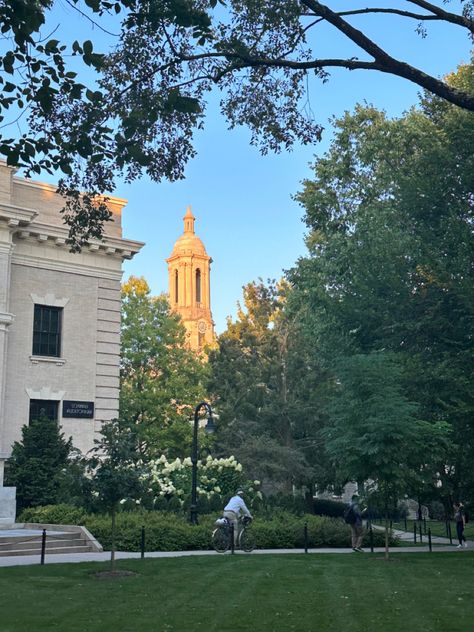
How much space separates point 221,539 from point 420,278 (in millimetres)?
11203

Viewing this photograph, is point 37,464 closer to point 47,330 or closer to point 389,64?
point 47,330

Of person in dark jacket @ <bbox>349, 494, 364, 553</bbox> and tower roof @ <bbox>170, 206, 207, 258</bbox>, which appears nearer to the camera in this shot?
person in dark jacket @ <bbox>349, 494, 364, 553</bbox>

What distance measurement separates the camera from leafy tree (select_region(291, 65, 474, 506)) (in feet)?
76.4

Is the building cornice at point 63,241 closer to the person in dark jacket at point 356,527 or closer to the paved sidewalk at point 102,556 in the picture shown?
Answer: the paved sidewalk at point 102,556

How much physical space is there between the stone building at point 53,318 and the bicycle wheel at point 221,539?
28.4ft

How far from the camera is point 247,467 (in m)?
34.9

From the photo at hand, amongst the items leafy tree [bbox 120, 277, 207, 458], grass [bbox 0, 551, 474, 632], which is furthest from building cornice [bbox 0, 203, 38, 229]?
leafy tree [bbox 120, 277, 207, 458]

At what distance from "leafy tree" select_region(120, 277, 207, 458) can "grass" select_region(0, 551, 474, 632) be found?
2718 cm

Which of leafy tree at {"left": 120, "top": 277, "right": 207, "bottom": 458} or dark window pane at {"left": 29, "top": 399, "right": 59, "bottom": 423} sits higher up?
leafy tree at {"left": 120, "top": 277, "right": 207, "bottom": 458}

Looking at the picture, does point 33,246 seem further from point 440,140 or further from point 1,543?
point 440,140

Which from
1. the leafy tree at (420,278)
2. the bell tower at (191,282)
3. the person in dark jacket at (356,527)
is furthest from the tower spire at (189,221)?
the person in dark jacket at (356,527)

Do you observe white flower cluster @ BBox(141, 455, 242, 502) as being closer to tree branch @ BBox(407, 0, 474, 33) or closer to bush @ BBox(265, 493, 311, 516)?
bush @ BBox(265, 493, 311, 516)

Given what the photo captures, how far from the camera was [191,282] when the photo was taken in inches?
4690

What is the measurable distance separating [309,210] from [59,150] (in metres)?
27.0
